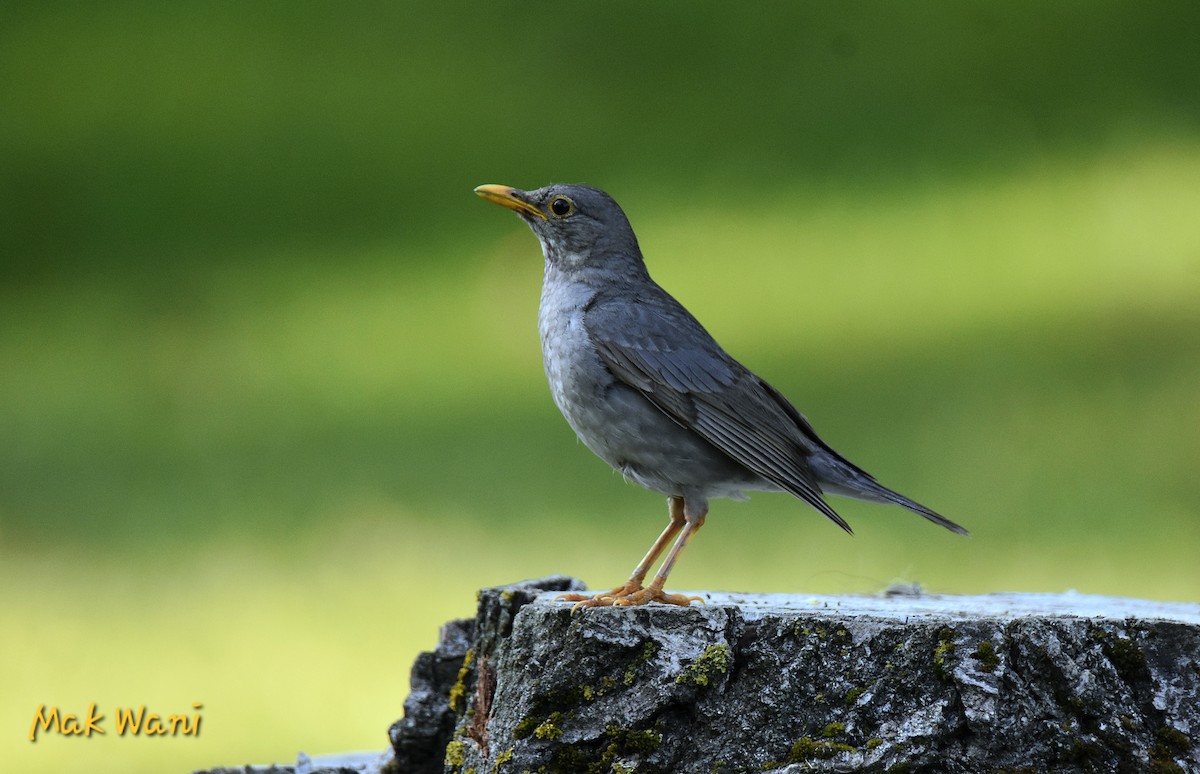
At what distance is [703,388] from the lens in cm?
466

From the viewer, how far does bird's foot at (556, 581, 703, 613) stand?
414cm

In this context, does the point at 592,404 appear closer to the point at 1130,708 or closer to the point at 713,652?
the point at 713,652

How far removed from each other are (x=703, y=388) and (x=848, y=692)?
1347 millimetres

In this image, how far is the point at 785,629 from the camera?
3873 millimetres

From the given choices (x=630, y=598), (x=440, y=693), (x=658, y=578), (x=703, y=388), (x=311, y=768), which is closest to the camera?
(x=630, y=598)

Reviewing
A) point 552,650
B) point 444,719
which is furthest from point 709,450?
point 444,719

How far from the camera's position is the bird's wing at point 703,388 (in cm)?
452

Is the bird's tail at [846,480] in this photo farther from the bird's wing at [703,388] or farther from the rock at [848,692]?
the rock at [848,692]

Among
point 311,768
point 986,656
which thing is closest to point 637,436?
point 986,656

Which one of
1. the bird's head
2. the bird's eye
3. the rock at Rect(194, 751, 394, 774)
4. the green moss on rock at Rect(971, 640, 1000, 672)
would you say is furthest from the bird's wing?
the rock at Rect(194, 751, 394, 774)

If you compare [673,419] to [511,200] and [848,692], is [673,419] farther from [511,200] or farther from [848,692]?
[511,200]

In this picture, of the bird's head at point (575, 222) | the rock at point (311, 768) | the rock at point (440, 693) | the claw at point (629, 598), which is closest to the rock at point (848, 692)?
the claw at point (629, 598)

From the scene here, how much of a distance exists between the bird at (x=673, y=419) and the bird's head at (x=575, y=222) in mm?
270

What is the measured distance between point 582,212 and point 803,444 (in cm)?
141
